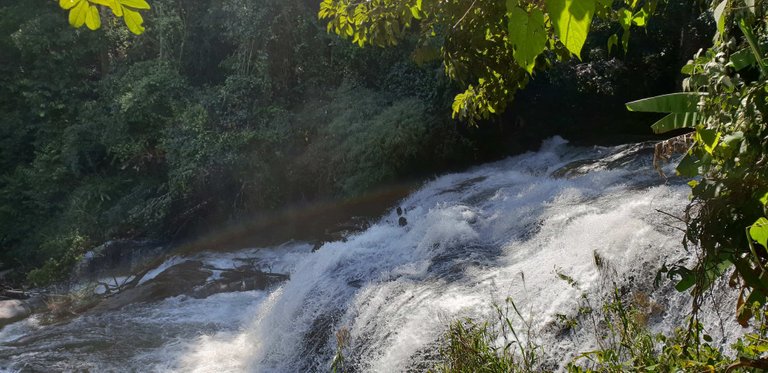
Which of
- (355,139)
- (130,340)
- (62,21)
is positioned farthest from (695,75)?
(62,21)

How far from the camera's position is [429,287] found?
5.76m

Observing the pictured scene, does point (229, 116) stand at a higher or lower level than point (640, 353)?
higher

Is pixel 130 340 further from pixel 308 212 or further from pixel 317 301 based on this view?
pixel 308 212

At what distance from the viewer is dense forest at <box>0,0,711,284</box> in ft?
37.6

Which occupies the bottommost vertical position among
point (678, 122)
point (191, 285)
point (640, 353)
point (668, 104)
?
point (191, 285)

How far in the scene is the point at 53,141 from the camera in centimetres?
1432

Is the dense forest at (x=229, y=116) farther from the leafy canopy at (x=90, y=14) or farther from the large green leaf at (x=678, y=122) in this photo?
the leafy canopy at (x=90, y=14)

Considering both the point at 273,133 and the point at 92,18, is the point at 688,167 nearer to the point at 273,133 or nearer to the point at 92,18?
the point at 92,18

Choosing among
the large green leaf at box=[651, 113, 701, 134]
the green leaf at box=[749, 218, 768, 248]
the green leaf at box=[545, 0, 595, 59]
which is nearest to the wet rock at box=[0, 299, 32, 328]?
the large green leaf at box=[651, 113, 701, 134]

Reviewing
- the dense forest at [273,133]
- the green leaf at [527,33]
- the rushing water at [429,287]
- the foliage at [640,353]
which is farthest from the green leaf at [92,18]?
the dense forest at [273,133]

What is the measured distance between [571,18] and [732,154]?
Answer: 3.85 ft

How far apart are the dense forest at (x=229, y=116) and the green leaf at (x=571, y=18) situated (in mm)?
10096

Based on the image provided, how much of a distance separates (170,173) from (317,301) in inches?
272

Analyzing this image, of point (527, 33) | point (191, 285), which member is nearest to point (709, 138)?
point (527, 33)
